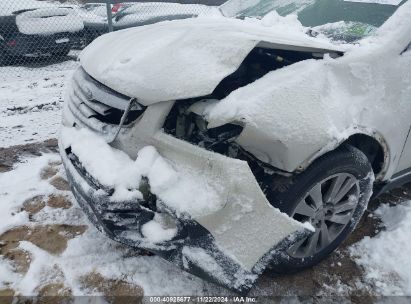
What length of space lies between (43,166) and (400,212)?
3.17 meters

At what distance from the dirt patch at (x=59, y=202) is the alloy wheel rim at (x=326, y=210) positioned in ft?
5.80

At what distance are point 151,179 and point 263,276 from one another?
1.11 m

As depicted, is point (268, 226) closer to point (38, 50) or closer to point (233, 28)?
point (233, 28)

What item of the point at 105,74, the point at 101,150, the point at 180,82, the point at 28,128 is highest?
the point at 180,82

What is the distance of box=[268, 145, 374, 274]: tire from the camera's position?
2061 mm

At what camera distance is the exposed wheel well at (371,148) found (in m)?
2.33

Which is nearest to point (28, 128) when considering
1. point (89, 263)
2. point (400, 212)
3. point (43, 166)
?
point (43, 166)

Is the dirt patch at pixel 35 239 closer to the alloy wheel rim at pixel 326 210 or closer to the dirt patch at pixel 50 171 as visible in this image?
the dirt patch at pixel 50 171

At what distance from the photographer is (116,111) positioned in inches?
87.7

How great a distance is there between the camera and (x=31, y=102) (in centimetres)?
527

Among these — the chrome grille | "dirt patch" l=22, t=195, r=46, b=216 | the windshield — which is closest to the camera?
the chrome grille

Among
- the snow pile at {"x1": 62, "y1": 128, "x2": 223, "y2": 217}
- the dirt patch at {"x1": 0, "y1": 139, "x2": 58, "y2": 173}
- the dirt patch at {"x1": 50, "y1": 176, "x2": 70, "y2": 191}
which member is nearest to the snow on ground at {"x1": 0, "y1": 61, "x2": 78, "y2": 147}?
the dirt patch at {"x1": 0, "y1": 139, "x2": 58, "y2": 173}

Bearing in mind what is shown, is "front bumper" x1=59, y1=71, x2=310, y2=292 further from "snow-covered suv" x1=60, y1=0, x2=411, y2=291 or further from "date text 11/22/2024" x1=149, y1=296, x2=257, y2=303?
"date text 11/22/2024" x1=149, y1=296, x2=257, y2=303

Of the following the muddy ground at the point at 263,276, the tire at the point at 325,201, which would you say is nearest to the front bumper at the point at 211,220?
the tire at the point at 325,201
